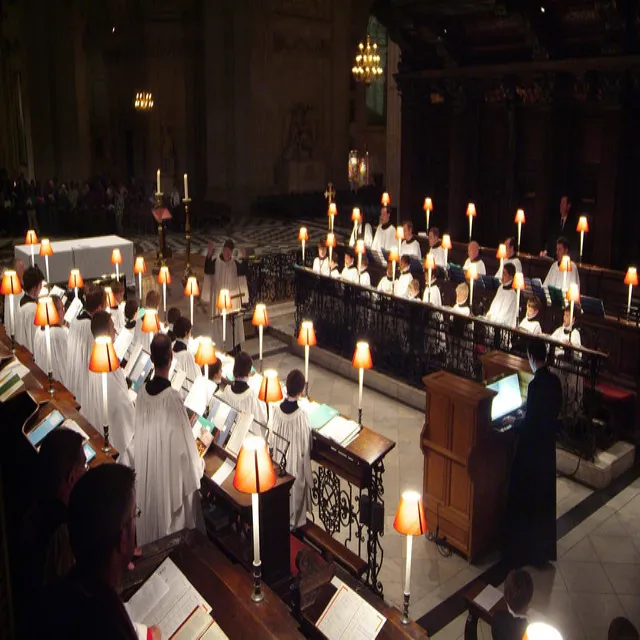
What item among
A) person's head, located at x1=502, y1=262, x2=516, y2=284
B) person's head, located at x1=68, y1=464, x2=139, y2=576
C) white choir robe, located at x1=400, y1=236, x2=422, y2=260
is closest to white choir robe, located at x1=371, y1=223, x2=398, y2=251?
white choir robe, located at x1=400, y1=236, x2=422, y2=260

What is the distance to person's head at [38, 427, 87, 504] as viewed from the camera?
367 cm

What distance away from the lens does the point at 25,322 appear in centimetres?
1009

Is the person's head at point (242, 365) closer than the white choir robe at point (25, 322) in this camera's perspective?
Yes

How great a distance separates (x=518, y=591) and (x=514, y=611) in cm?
17

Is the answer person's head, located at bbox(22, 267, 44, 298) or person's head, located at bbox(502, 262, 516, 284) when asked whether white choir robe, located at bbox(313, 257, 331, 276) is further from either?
person's head, located at bbox(22, 267, 44, 298)

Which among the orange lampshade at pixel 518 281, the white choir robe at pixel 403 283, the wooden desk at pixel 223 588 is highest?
the orange lampshade at pixel 518 281

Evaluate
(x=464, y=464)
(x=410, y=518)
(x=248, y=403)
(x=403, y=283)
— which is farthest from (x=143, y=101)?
(x=410, y=518)

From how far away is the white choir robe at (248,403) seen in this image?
7453mm

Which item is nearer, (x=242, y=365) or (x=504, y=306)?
(x=242, y=365)

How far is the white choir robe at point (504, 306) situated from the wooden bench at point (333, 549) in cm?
546

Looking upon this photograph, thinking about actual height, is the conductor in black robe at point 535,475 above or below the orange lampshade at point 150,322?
below

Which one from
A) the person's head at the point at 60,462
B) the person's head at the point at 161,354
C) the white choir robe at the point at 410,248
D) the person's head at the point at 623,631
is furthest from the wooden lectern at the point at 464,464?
the white choir robe at the point at 410,248

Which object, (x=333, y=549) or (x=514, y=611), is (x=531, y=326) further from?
(x=514, y=611)

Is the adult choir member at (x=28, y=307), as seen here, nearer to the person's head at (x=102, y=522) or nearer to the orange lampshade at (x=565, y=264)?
the person's head at (x=102, y=522)
